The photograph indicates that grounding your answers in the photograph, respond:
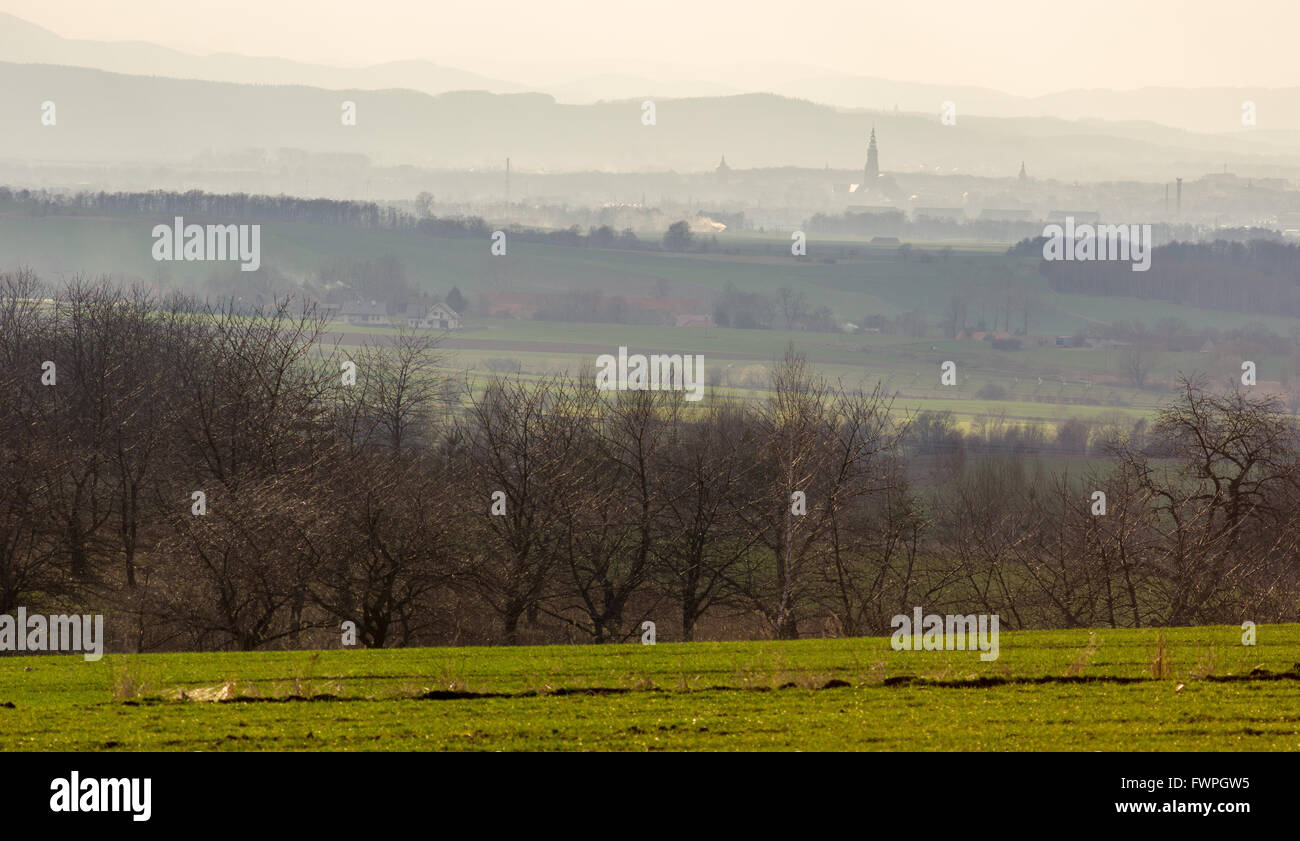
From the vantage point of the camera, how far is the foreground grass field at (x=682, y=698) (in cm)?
1462

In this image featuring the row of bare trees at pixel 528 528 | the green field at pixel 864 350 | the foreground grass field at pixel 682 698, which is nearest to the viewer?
the foreground grass field at pixel 682 698

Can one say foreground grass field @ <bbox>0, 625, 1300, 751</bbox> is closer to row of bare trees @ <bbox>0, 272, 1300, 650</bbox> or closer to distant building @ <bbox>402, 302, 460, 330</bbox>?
row of bare trees @ <bbox>0, 272, 1300, 650</bbox>

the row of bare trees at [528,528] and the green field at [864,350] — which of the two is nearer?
the row of bare trees at [528,528]

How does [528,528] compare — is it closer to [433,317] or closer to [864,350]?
[864,350]

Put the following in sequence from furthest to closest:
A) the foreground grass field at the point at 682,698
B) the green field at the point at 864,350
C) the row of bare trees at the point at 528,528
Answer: the green field at the point at 864,350
the row of bare trees at the point at 528,528
the foreground grass field at the point at 682,698

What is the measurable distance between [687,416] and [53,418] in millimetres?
32273

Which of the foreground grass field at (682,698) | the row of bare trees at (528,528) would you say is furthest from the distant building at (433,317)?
the foreground grass field at (682,698)

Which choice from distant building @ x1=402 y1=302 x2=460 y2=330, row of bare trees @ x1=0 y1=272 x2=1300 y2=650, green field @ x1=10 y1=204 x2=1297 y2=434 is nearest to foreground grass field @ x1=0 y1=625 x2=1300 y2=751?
row of bare trees @ x1=0 y1=272 x2=1300 y2=650

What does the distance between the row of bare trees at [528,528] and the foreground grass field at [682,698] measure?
441 inches

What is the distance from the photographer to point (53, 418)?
160 feet

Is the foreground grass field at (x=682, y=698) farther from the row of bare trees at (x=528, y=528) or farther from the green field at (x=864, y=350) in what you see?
the green field at (x=864, y=350)

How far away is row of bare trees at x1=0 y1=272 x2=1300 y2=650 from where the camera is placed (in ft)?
117

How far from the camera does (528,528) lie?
134 ft

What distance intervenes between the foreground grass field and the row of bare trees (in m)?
11.2
